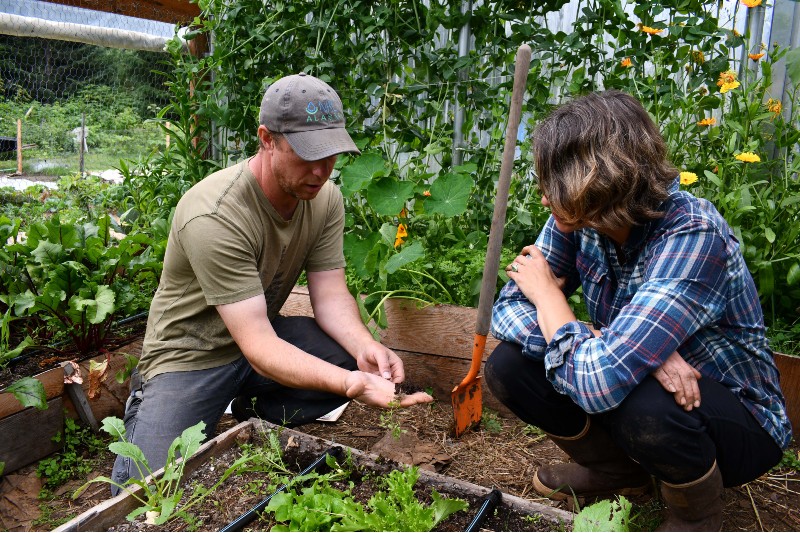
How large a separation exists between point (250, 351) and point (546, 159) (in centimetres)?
89

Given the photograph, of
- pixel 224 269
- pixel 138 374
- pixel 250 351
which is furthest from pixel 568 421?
pixel 138 374

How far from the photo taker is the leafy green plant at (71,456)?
2248mm

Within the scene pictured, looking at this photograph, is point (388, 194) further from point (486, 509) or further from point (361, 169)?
point (486, 509)

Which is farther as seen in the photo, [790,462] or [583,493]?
[790,462]

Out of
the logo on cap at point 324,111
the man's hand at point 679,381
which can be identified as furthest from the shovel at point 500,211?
Answer: the man's hand at point 679,381

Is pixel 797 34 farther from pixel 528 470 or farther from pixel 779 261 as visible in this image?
pixel 528 470

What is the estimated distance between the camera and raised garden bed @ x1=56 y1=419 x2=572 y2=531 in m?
1.38

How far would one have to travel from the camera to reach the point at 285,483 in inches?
58.7

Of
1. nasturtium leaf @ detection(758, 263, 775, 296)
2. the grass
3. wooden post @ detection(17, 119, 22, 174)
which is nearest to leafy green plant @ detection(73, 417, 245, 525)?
nasturtium leaf @ detection(758, 263, 775, 296)

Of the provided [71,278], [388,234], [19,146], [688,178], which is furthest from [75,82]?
[688,178]

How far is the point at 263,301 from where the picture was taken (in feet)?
5.82

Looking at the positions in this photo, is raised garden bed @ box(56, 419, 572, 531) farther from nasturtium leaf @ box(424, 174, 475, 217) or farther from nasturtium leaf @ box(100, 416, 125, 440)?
nasturtium leaf @ box(424, 174, 475, 217)

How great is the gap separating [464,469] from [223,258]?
3.24 feet

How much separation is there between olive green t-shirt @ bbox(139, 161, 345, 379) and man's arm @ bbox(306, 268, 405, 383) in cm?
4
